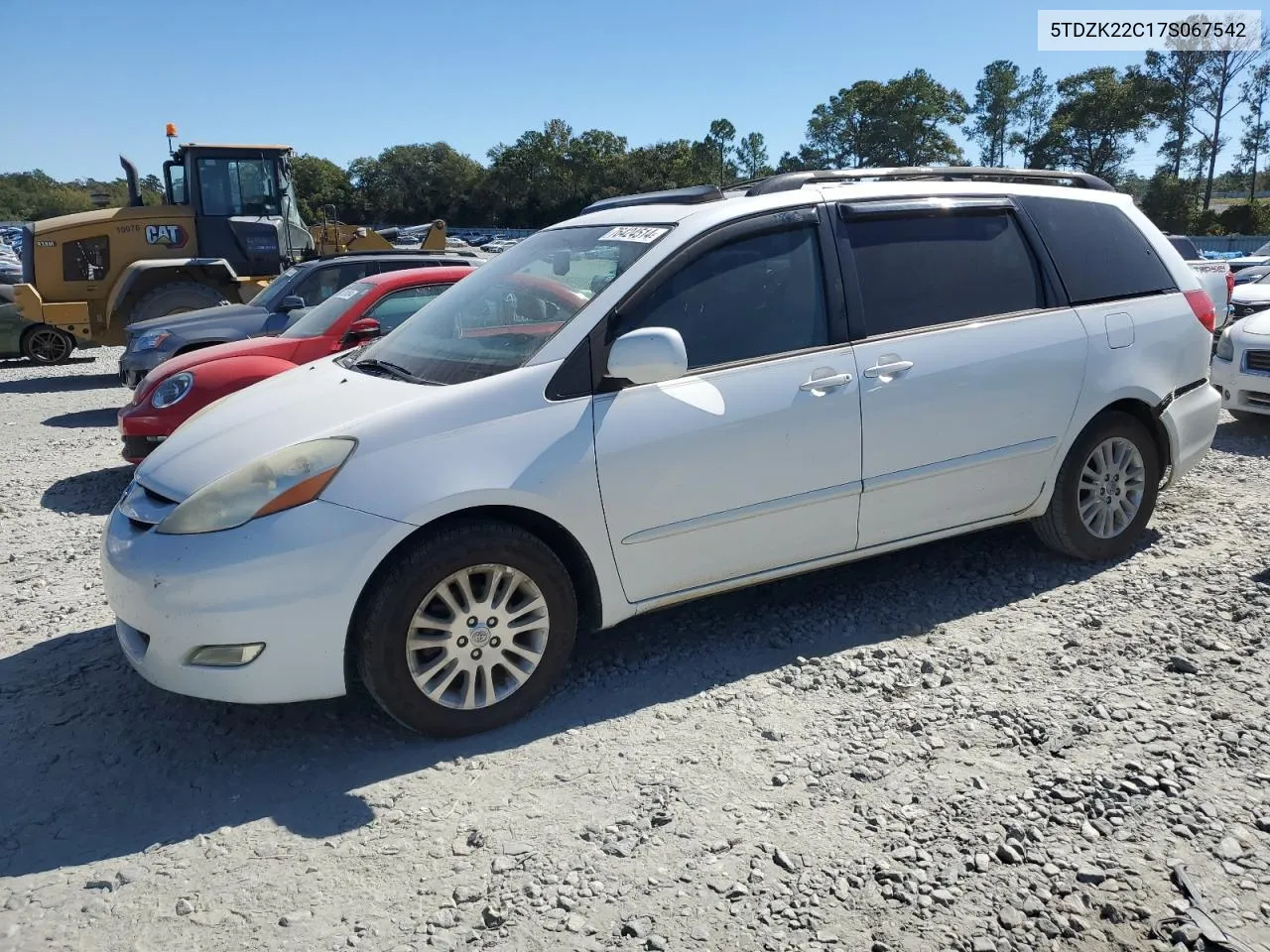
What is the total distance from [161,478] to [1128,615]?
3.97 metres

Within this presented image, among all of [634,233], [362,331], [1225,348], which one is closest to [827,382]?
[634,233]

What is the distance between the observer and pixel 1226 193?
6919cm

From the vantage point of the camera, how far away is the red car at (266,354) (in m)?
6.55

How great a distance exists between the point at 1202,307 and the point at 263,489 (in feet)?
14.8

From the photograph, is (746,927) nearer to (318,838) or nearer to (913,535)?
(318,838)

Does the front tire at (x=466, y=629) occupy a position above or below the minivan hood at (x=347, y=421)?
below

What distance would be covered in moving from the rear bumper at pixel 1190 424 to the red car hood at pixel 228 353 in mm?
5888

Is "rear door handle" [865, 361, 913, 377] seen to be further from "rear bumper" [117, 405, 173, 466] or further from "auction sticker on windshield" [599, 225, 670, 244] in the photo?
"rear bumper" [117, 405, 173, 466]

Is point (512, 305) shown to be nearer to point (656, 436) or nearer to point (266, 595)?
point (656, 436)

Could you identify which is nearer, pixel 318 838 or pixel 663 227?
pixel 318 838

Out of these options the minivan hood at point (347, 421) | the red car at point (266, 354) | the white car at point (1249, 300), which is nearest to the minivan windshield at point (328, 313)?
the red car at point (266, 354)

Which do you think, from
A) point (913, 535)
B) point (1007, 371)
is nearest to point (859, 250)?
point (1007, 371)

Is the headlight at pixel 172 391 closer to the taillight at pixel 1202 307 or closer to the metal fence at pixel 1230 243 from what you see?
the taillight at pixel 1202 307

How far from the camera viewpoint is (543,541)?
349 cm
